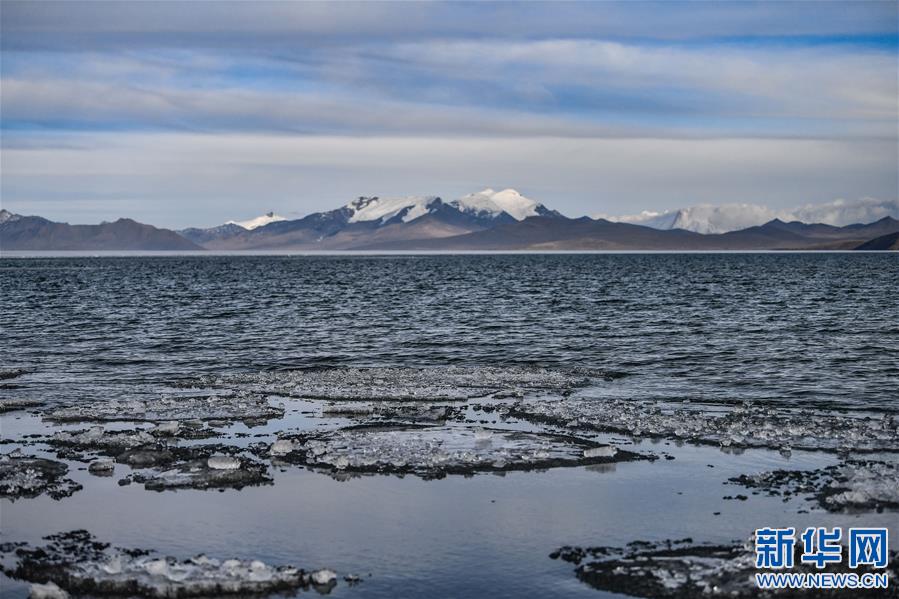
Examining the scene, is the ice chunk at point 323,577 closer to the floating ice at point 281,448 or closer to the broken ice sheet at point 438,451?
the broken ice sheet at point 438,451

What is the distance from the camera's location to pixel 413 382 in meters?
34.0

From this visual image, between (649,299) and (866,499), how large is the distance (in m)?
62.2

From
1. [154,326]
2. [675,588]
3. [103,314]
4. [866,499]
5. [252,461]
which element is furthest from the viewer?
[103,314]

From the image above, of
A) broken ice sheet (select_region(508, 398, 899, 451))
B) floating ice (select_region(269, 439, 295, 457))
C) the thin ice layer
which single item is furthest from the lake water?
the thin ice layer

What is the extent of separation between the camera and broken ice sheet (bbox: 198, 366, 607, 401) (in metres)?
31.2

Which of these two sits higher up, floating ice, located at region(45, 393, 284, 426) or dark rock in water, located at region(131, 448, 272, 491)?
floating ice, located at region(45, 393, 284, 426)

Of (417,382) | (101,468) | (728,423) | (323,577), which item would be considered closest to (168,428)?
(101,468)

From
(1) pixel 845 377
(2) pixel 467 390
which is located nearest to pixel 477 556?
(2) pixel 467 390

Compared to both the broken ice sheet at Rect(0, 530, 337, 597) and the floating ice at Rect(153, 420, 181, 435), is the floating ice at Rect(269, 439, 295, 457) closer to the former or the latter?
the floating ice at Rect(153, 420, 181, 435)

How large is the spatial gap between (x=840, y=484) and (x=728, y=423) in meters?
6.69

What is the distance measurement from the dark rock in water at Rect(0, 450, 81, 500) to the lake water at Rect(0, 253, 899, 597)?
43 cm

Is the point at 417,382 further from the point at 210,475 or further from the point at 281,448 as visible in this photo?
the point at 210,475

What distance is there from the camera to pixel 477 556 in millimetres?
15688

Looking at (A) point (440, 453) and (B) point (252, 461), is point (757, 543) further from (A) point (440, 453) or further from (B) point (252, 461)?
(B) point (252, 461)
